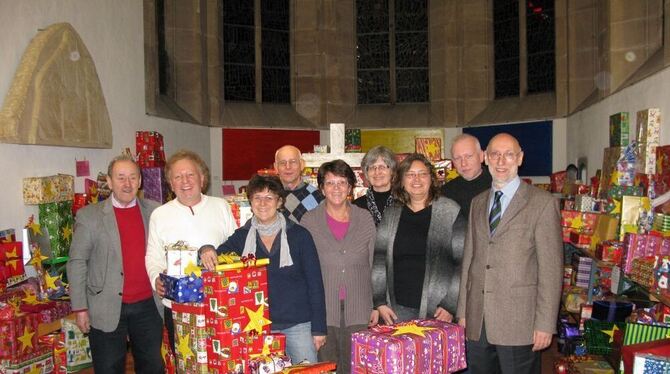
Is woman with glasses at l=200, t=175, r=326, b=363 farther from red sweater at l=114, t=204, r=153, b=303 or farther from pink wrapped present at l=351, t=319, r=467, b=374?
red sweater at l=114, t=204, r=153, b=303

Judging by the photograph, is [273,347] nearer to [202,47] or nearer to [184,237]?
[184,237]

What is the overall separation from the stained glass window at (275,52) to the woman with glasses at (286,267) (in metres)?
7.97

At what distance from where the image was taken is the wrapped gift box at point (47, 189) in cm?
479

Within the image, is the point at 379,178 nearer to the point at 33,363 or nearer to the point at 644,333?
the point at 644,333

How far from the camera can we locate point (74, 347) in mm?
4707

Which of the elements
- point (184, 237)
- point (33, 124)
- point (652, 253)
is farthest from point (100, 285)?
point (652, 253)

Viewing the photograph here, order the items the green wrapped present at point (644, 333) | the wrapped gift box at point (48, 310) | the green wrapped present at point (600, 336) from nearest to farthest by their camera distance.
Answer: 1. the green wrapped present at point (644, 333)
2. the green wrapped present at point (600, 336)
3. the wrapped gift box at point (48, 310)

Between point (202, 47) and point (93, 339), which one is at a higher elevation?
point (202, 47)

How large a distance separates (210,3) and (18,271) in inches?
261

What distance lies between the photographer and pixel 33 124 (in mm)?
4809

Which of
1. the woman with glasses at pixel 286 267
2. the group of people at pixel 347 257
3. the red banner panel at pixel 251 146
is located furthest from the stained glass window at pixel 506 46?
the woman with glasses at pixel 286 267

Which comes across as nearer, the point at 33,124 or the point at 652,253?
the point at 652,253

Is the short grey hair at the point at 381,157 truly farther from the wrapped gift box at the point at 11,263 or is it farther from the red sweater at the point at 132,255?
the wrapped gift box at the point at 11,263

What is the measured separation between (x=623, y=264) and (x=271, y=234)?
92.6 inches
